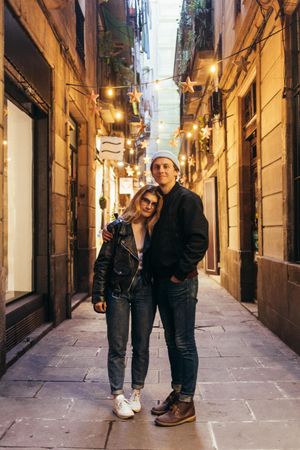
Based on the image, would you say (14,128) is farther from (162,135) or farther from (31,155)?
(162,135)

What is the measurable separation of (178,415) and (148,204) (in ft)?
5.78

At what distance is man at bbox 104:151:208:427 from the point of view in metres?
3.76

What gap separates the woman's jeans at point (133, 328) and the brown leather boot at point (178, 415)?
37 centimetres

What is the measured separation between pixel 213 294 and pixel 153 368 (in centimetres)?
670

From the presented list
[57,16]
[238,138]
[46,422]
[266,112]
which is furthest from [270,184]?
[46,422]

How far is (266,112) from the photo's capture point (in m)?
7.83

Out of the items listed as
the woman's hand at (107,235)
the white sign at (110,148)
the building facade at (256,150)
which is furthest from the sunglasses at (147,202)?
the white sign at (110,148)

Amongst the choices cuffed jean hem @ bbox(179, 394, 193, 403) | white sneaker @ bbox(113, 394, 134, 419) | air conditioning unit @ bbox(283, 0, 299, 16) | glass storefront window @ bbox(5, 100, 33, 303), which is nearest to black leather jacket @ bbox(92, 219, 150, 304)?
white sneaker @ bbox(113, 394, 134, 419)

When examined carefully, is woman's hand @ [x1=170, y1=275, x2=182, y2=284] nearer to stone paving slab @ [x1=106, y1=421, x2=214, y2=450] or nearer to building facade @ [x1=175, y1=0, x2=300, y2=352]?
stone paving slab @ [x1=106, y1=421, x2=214, y2=450]

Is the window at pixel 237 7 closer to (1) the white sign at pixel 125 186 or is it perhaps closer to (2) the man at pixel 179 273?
(2) the man at pixel 179 273

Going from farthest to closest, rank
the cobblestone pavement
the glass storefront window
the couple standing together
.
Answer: the glass storefront window
the couple standing together
the cobblestone pavement

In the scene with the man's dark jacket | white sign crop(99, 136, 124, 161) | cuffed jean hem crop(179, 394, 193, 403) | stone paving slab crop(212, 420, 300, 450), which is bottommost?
stone paving slab crop(212, 420, 300, 450)

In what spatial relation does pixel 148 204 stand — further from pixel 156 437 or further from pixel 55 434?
pixel 55 434

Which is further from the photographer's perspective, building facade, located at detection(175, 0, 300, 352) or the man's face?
building facade, located at detection(175, 0, 300, 352)
